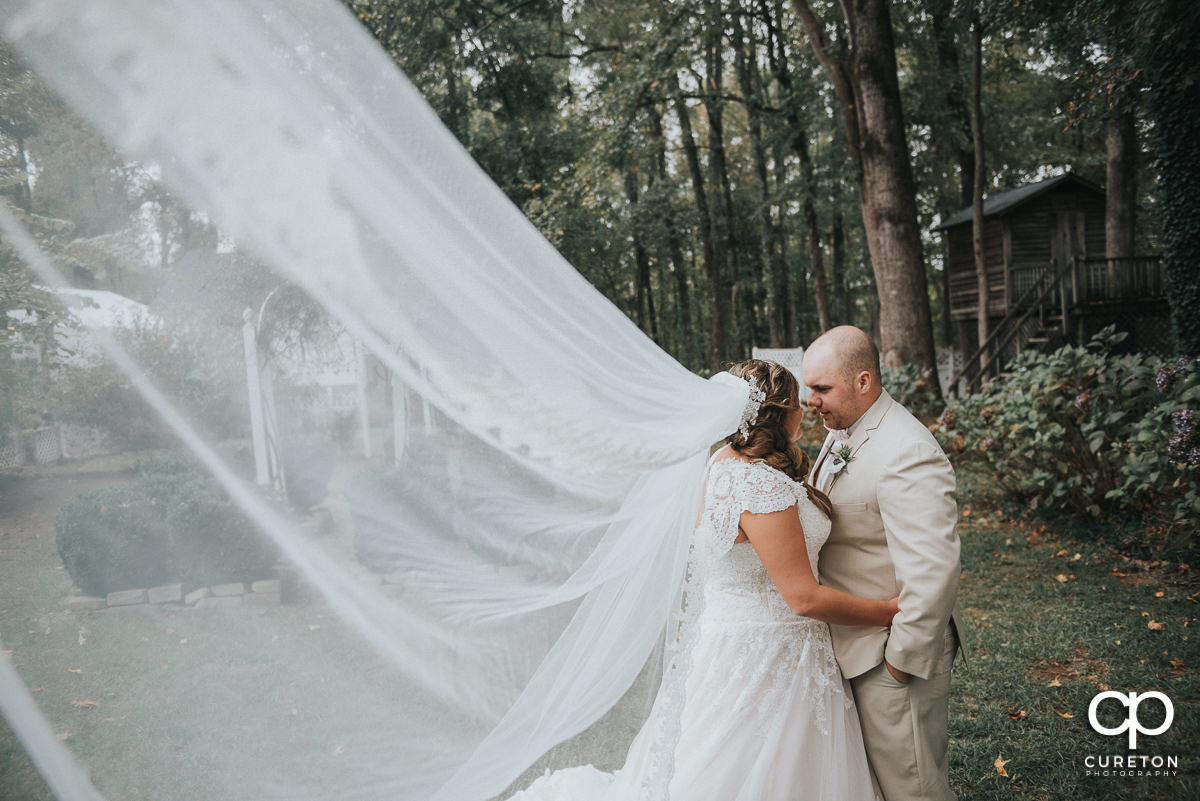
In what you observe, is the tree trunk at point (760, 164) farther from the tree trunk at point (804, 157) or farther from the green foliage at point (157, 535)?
the green foliage at point (157, 535)

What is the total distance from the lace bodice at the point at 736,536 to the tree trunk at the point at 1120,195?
15795 mm

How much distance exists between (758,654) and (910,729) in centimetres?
51

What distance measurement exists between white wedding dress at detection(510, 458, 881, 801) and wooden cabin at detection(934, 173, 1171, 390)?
53.1 ft

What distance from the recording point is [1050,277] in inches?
747

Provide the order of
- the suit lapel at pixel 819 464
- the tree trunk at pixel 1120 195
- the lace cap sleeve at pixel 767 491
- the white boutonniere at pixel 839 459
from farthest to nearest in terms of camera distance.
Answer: the tree trunk at pixel 1120 195 < the suit lapel at pixel 819 464 < the white boutonniere at pixel 839 459 < the lace cap sleeve at pixel 767 491

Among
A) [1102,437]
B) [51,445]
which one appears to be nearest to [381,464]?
[51,445]

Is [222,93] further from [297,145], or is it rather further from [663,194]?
[663,194]

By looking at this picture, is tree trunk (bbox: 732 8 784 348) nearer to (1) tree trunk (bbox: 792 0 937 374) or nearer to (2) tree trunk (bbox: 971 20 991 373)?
(2) tree trunk (bbox: 971 20 991 373)

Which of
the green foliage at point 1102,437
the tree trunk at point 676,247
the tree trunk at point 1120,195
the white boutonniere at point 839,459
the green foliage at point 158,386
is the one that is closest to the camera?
the green foliage at point 158,386

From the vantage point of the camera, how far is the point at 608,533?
2.64 metres

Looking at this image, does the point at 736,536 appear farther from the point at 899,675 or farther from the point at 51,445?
the point at 51,445

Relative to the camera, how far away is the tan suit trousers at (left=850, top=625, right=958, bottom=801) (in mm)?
2350

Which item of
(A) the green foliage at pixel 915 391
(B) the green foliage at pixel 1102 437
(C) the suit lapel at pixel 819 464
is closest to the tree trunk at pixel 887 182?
(A) the green foliage at pixel 915 391

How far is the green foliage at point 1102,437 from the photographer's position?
5.32 metres
